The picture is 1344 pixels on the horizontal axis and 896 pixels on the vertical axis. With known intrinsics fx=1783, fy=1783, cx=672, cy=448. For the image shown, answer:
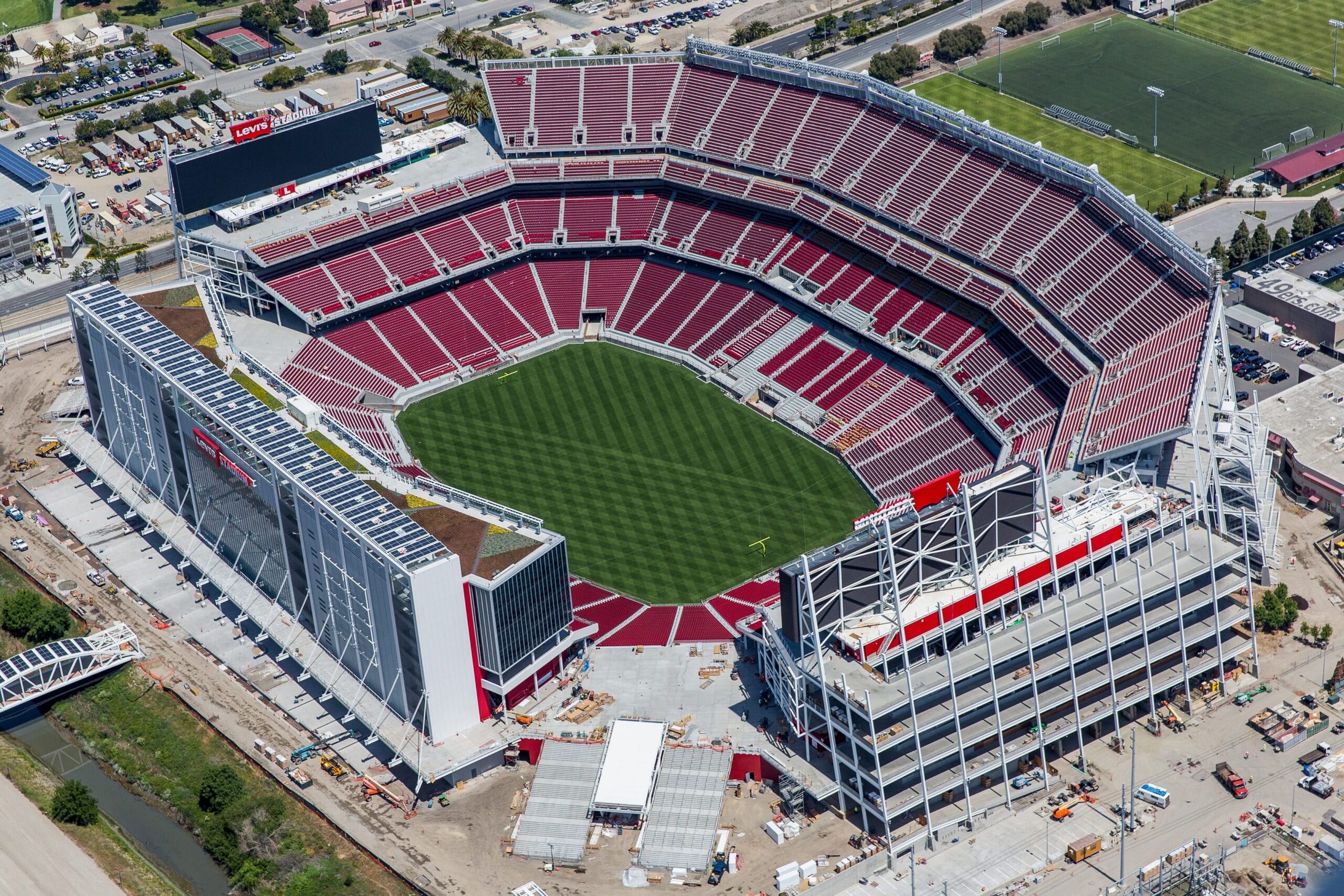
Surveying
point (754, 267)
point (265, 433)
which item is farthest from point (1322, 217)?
point (265, 433)

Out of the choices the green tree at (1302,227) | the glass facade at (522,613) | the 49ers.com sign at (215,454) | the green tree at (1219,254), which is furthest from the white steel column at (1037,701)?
the green tree at (1302,227)

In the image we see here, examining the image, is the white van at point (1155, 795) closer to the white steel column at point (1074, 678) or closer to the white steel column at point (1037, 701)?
the white steel column at point (1074, 678)

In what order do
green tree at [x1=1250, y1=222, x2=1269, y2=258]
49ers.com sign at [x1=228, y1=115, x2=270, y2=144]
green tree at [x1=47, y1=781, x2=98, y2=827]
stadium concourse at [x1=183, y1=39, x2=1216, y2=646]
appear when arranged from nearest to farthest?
green tree at [x1=47, y1=781, x2=98, y2=827] → stadium concourse at [x1=183, y1=39, x2=1216, y2=646] → 49ers.com sign at [x1=228, y1=115, x2=270, y2=144] → green tree at [x1=1250, y1=222, x2=1269, y2=258]

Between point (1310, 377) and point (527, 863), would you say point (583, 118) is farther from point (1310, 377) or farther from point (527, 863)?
point (527, 863)

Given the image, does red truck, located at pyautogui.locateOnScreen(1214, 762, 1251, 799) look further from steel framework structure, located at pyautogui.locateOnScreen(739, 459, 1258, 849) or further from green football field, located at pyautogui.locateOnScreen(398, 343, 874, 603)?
green football field, located at pyautogui.locateOnScreen(398, 343, 874, 603)

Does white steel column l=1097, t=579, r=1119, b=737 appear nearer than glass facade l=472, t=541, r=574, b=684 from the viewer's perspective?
Yes

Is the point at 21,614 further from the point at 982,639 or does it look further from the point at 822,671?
the point at 982,639

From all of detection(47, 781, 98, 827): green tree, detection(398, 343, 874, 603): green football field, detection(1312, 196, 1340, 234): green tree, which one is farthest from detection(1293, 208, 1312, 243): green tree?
detection(47, 781, 98, 827): green tree
